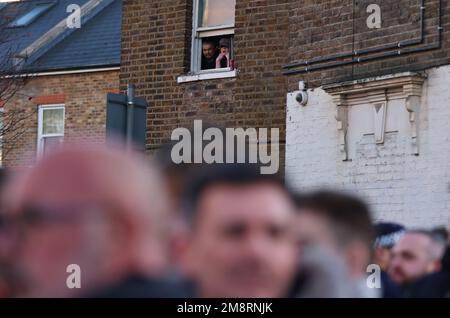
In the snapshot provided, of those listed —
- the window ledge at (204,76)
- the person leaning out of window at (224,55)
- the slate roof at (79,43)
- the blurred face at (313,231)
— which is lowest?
the blurred face at (313,231)

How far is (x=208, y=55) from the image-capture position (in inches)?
634

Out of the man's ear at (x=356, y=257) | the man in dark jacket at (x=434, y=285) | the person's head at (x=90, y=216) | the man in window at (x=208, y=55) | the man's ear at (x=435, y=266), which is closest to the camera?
the person's head at (x=90, y=216)

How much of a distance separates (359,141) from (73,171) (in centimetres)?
1129

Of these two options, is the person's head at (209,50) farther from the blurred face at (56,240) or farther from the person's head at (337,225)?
the blurred face at (56,240)

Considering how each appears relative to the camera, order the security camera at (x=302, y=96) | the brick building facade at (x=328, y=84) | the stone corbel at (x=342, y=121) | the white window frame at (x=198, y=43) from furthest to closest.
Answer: the white window frame at (x=198, y=43) → the security camera at (x=302, y=96) → the stone corbel at (x=342, y=121) → the brick building facade at (x=328, y=84)

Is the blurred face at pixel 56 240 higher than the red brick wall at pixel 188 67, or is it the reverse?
the red brick wall at pixel 188 67

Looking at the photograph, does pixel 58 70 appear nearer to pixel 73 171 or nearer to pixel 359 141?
pixel 359 141

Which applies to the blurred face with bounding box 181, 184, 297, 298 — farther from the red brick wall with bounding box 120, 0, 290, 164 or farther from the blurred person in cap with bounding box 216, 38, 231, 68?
the blurred person in cap with bounding box 216, 38, 231, 68

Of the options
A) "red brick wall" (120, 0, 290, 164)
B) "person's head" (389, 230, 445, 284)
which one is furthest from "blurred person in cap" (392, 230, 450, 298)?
"red brick wall" (120, 0, 290, 164)

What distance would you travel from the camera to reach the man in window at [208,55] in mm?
16062

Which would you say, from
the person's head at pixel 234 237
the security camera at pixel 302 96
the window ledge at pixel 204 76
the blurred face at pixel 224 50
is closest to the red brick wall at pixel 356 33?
the security camera at pixel 302 96

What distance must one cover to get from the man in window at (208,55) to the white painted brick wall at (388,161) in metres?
1.86

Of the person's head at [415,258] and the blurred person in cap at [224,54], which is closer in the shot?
the person's head at [415,258]

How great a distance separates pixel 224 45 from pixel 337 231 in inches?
499
